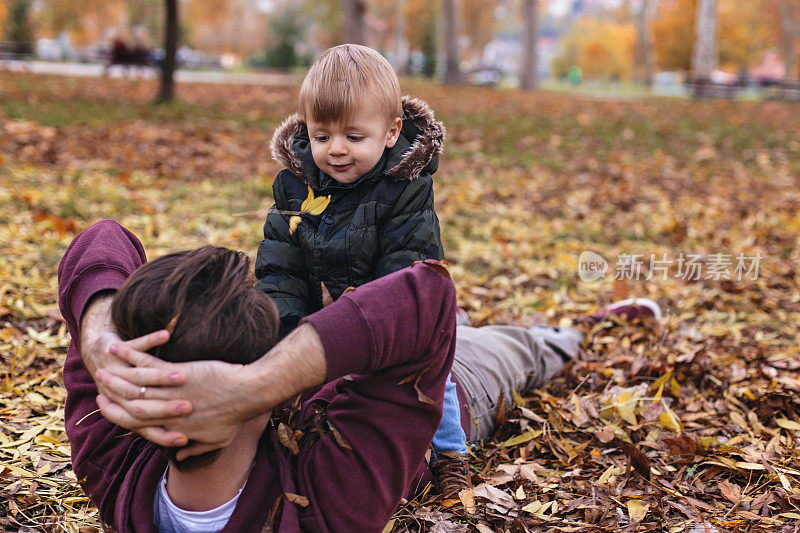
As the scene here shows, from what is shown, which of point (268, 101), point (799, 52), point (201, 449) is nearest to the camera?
point (201, 449)

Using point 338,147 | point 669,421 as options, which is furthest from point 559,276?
point 338,147

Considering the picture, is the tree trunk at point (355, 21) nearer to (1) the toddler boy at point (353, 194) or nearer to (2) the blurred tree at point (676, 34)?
(1) the toddler boy at point (353, 194)

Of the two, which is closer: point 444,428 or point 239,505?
point 239,505

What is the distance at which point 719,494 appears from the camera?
2641mm

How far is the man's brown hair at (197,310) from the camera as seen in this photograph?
5.18ft

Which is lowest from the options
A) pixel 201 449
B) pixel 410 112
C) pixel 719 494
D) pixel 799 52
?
pixel 719 494

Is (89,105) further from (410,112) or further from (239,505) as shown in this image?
(239,505)

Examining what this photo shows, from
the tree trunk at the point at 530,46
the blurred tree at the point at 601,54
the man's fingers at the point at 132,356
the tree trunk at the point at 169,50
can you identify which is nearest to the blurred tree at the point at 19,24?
the tree trunk at the point at 530,46

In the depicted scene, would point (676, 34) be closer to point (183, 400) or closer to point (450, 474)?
point (450, 474)

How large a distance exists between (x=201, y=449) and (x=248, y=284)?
0.40 metres

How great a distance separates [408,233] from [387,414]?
916 mm

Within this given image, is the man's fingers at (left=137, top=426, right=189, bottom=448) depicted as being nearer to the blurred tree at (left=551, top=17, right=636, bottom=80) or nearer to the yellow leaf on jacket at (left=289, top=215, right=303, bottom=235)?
the yellow leaf on jacket at (left=289, top=215, right=303, bottom=235)

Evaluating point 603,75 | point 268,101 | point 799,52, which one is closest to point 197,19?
point 603,75

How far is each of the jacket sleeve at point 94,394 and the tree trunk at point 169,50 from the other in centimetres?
1059
